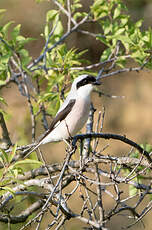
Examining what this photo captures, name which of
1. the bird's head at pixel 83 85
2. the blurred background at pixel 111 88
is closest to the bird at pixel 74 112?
the bird's head at pixel 83 85

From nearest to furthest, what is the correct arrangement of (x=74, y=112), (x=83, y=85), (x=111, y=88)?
(x=74, y=112)
(x=83, y=85)
(x=111, y=88)

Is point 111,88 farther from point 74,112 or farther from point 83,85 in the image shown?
point 74,112

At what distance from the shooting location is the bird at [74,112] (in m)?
3.72


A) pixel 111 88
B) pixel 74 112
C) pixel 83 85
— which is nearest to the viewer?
pixel 74 112

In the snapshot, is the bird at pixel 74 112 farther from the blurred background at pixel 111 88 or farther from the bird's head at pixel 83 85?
the blurred background at pixel 111 88

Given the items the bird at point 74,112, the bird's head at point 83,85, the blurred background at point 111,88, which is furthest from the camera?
the blurred background at point 111,88

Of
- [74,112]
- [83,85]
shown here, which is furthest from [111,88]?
[74,112]

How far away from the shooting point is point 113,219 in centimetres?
736

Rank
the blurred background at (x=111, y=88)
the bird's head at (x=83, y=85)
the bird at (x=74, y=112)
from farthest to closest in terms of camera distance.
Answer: the blurred background at (x=111, y=88), the bird's head at (x=83, y=85), the bird at (x=74, y=112)

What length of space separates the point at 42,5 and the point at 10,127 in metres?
3.01

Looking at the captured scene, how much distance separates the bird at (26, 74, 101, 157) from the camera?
12.2 feet

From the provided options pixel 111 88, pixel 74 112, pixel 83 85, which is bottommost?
pixel 111 88

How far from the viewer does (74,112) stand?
12.3 feet

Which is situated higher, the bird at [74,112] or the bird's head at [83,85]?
the bird's head at [83,85]
